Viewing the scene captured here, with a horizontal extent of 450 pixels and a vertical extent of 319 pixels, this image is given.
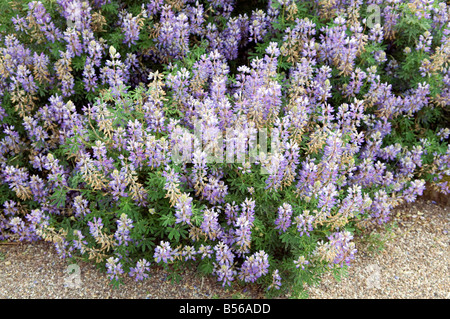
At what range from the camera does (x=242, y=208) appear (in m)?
3.58

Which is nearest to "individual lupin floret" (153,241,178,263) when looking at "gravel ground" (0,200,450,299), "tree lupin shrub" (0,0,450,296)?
"tree lupin shrub" (0,0,450,296)

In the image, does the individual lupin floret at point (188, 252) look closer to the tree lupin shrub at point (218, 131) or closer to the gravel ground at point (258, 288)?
the tree lupin shrub at point (218, 131)

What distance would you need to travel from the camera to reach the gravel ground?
3859 mm

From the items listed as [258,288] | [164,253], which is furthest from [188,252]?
[258,288]

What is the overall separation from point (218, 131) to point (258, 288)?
131 centimetres

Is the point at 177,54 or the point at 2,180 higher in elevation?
the point at 177,54

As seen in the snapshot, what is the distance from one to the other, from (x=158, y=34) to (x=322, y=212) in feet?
7.63

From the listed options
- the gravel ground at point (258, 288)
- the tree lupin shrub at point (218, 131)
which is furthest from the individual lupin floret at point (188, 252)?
the gravel ground at point (258, 288)

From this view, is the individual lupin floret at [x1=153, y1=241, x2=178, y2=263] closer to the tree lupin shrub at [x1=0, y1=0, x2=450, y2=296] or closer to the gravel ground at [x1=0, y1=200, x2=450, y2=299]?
the tree lupin shrub at [x1=0, y1=0, x2=450, y2=296]

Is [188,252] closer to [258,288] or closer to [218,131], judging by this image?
[258,288]

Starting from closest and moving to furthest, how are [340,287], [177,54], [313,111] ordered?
[340,287] → [313,111] → [177,54]

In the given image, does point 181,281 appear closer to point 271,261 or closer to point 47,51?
point 271,261

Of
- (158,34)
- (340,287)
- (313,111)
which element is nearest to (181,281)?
(340,287)

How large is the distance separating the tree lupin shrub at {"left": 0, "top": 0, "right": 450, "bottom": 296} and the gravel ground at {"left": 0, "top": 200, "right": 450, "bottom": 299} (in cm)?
15
